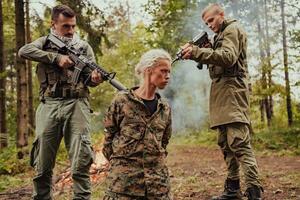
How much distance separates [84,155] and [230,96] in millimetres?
1707

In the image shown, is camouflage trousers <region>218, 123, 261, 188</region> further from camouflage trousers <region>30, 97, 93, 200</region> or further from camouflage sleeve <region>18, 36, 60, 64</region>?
camouflage sleeve <region>18, 36, 60, 64</region>

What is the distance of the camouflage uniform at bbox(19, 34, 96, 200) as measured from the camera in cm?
448

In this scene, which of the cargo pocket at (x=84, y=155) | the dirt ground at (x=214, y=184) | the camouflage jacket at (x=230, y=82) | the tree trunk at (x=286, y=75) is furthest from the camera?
the tree trunk at (x=286, y=75)

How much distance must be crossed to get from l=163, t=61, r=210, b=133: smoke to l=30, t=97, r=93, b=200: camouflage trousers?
14.4 m

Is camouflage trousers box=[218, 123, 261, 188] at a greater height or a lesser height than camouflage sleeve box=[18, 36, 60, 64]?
lesser

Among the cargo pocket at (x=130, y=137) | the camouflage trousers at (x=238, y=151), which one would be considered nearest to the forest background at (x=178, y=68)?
the camouflage trousers at (x=238, y=151)

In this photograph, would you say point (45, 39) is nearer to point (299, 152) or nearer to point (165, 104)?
point (165, 104)

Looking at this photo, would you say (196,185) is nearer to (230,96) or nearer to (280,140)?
(230,96)

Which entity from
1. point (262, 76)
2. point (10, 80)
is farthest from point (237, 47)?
point (10, 80)

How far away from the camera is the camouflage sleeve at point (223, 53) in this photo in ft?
14.9

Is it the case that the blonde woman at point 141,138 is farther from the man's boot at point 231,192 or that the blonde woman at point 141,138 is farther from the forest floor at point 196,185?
the forest floor at point 196,185

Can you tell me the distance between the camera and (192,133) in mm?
21000

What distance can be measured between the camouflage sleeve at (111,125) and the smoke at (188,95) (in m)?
15.6

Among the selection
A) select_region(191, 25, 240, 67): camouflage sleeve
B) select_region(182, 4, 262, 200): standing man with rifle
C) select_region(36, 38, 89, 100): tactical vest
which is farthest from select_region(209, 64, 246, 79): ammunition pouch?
select_region(36, 38, 89, 100): tactical vest
